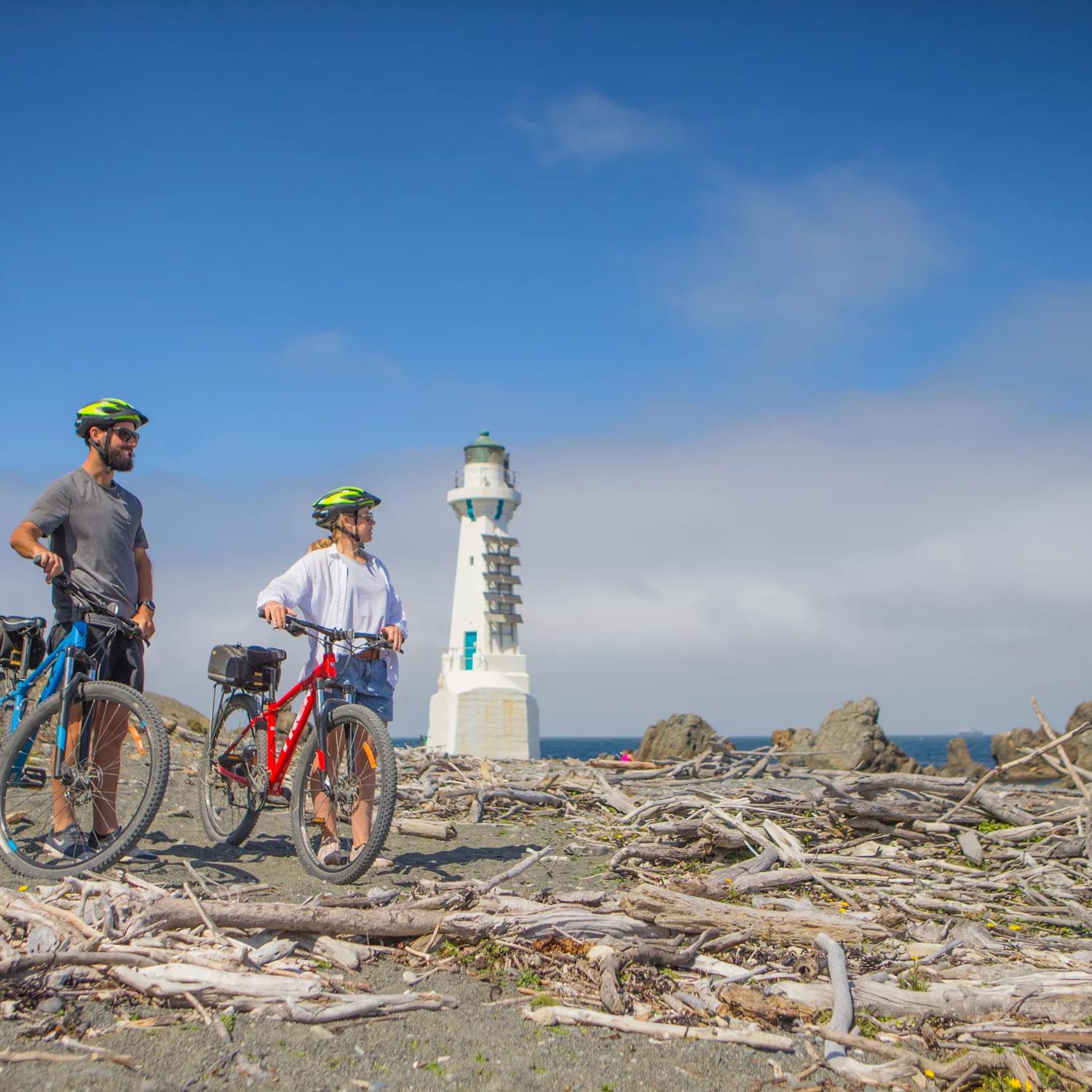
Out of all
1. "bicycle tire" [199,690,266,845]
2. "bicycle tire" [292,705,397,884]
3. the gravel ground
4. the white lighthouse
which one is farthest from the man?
the white lighthouse

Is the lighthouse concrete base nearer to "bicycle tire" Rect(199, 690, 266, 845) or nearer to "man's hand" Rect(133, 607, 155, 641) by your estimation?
"bicycle tire" Rect(199, 690, 266, 845)

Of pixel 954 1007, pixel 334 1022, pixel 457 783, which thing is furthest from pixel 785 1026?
pixel 457 783

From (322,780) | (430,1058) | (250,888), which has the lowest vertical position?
(430,1058)

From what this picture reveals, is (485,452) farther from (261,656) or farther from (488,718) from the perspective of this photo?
(261,656)

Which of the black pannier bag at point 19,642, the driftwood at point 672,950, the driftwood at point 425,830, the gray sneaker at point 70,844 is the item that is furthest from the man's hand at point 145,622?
the driftwood at point 425,830

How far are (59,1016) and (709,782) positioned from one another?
8.66m

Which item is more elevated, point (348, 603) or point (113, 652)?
point (348, 603)

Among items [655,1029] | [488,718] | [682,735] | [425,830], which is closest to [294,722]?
[425,830]

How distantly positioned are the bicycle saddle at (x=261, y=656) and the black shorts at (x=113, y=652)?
2.54 feet

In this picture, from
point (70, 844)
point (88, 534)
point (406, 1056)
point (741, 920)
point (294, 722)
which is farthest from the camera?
point (294, 722)

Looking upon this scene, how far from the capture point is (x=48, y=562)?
539 centimetres

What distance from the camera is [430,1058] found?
314 centimetres

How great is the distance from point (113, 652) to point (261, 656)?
106 cm

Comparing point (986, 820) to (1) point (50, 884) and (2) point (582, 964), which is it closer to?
(2) point (582, 964)
